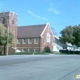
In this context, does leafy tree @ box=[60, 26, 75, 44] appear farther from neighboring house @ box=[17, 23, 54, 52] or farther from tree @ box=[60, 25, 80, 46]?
neighboring house @ box=[17, 23, 54, 52]

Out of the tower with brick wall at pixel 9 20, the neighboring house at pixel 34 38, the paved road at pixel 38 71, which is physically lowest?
the paved road at pixel 38 71

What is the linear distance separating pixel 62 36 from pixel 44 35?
21.7ft

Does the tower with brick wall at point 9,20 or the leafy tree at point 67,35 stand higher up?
the tower with brick wall at point 9,20

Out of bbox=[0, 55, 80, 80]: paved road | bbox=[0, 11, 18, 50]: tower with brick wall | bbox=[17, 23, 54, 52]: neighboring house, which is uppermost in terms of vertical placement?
bbox=[0, 11, 18, 50]: tower with brick wall

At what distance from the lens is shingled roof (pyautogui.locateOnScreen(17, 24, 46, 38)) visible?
67.8m

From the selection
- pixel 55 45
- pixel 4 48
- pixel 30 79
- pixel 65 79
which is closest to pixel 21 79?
pixel 30 79

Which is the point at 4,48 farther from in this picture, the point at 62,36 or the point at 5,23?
the point at 62,36

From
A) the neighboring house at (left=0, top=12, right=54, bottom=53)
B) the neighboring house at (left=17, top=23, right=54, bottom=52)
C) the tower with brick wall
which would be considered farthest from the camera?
the neighboring house at (left=17, top=23, right=54, bottom=52)

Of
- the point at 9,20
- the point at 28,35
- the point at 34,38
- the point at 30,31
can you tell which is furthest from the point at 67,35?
the point at 9,20

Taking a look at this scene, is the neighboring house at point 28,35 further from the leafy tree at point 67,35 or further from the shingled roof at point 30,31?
the leafy tree at point 67,35

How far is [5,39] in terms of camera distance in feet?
174

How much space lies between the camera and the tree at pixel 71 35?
66875mm

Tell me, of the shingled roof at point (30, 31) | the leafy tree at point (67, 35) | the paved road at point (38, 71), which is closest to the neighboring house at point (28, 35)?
the shingled roof at point (30, 31)

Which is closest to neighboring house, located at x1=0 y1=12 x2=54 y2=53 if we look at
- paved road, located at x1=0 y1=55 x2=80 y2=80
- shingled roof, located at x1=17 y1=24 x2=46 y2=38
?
shingled roof, located at x1=17 y1=24 x2=46 y2=38
